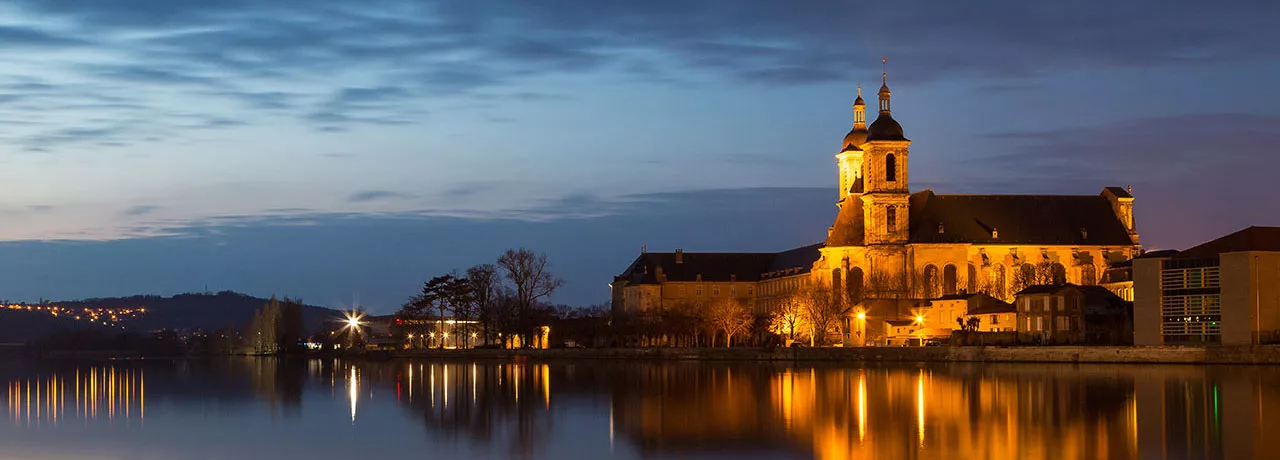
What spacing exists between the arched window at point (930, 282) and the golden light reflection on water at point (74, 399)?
54813 millimetres

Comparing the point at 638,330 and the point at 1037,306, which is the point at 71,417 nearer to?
the point at 1037,306

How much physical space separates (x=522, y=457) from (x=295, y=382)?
40034 millimetres

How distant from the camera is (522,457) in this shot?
102 ft

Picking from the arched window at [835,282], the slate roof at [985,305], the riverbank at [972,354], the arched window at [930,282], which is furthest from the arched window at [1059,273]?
the riverbank at [972,354]

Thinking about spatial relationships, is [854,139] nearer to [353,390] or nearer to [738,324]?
[738,324]

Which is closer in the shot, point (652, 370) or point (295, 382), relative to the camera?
point (295, 382)

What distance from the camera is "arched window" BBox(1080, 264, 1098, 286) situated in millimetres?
115363

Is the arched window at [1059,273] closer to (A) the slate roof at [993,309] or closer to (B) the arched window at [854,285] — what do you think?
(A) the slate roof at [993,309]

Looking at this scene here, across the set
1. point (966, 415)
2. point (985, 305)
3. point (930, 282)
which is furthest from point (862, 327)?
point (966, 415)

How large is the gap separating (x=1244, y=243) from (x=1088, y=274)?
39.2 metres

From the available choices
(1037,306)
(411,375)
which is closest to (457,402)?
(411,375)

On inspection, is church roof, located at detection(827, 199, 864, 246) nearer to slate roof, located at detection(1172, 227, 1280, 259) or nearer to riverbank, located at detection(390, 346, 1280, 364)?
riverbank, located at detection(390, 346, 1280, 364)

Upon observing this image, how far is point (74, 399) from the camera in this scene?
179 feet

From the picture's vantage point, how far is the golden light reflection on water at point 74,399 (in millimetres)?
44438
